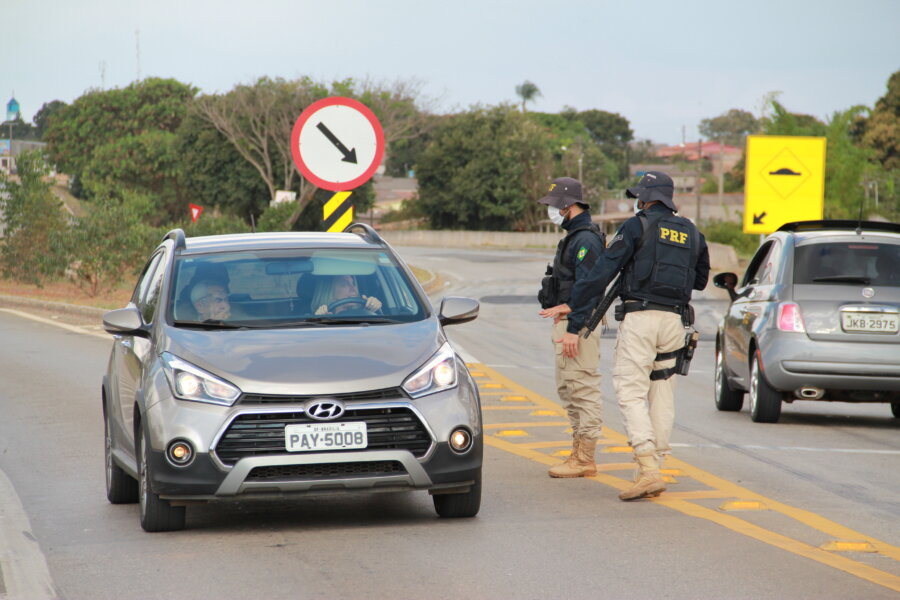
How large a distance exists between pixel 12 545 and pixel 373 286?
7.68 ft

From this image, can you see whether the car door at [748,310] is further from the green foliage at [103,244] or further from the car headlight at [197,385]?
the green foliage at [103,244]

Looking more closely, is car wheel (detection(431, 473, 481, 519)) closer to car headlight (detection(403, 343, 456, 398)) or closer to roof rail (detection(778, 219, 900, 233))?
car headlight (detection(403, 343, 456, 398))

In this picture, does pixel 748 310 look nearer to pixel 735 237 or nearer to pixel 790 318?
pixel 790 318

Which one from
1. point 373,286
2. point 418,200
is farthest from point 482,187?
point 373,286

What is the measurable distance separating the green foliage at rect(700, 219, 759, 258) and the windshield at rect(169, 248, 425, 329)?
5061cm

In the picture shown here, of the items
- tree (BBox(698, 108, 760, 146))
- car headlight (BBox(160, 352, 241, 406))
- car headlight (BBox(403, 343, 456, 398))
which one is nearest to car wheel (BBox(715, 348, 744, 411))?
car headlight (BBox(403, 343, 456, 398))

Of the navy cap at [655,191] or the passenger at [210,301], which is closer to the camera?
the passenger at [210,301]

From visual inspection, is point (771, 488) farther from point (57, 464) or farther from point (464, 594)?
point (57, 464)

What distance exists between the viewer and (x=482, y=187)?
295 feet

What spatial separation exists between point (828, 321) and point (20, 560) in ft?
24.4

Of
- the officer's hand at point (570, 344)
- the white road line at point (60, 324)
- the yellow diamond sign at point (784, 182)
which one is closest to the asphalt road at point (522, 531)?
the officer's hand at point (570, 344)

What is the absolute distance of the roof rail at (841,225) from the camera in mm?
12391

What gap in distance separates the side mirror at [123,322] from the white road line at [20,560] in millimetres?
1130

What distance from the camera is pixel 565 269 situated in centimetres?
886
